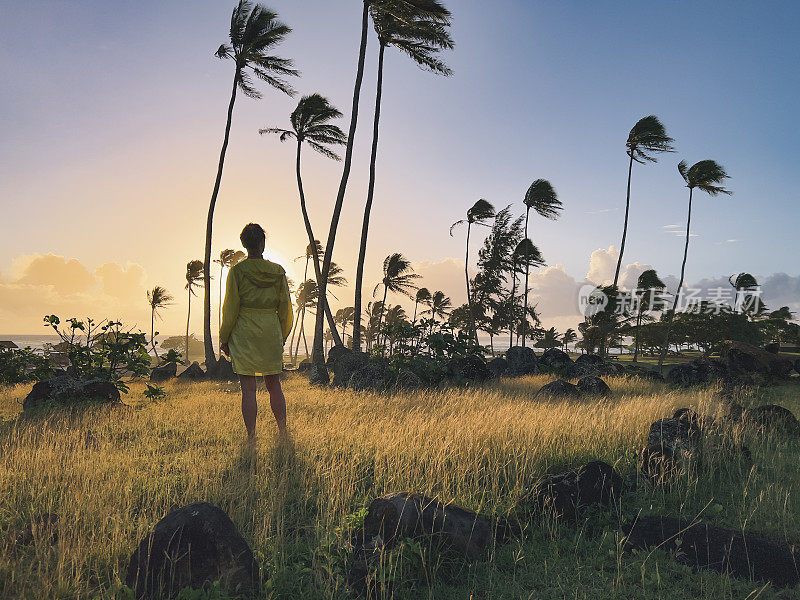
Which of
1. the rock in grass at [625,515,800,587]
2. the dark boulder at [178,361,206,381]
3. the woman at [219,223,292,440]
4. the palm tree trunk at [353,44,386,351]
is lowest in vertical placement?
the dark boulder at [178,361,206,381]

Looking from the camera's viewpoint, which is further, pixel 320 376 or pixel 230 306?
pixel 320 376

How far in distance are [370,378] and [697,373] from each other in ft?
36.1

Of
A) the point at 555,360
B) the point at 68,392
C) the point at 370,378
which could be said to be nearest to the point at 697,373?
the point at 555,360

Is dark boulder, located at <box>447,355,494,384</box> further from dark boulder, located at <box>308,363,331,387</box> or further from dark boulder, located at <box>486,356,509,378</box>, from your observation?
dark boulder, located at <box>308,363,331,387</box>

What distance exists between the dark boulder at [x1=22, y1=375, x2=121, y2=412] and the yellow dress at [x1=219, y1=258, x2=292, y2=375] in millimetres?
5017

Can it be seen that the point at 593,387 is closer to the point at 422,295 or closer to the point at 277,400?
the point at 277,400

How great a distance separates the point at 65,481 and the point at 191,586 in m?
2.15

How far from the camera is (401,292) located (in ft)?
163

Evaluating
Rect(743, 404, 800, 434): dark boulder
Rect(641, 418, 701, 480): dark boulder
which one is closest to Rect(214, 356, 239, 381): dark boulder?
Rect(641, 418, 701, 480): dark boulder

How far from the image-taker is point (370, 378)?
440 inches

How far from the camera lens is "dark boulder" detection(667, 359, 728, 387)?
1391 cm

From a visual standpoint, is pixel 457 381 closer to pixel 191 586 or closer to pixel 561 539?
pixel 561 539

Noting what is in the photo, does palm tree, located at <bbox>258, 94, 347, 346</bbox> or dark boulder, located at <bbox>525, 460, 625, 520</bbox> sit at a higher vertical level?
palm tree, located at <bbox>258, 94, 347, 346</bbox>

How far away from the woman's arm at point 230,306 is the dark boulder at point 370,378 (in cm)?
584
